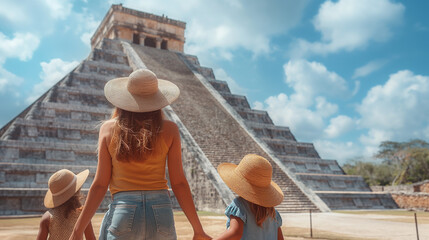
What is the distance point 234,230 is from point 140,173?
67cm

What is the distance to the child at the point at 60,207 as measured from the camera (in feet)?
9.20

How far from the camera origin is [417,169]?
103 feet

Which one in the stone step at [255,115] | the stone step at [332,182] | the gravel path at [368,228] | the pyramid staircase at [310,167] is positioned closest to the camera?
the gravel path at [368,228]

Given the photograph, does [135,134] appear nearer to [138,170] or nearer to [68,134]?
[138,170]

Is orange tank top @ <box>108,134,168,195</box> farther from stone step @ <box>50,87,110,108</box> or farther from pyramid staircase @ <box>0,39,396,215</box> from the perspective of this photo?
stone step @ <box>50,87,110,108</box>

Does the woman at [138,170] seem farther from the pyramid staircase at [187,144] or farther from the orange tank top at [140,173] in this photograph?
the pyramid staircase at [187,144]

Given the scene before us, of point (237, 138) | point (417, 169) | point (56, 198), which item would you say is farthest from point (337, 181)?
point (417, 169)

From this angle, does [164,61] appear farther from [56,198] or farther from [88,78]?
[56,198]

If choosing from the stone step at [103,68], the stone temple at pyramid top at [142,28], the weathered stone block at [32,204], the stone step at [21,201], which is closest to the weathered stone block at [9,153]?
the stone step at [21,201]

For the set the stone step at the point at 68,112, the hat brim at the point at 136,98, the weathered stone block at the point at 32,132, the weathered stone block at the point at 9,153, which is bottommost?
the hat brim at the point at 136,98

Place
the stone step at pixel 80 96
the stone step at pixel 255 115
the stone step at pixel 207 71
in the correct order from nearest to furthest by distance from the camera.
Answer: the stone step at pixel 80 96, the stone step at pixel 255 115, the stone step at pixel 207 71

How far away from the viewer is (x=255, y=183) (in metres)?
2.51

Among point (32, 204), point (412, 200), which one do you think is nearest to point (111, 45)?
point (32, 204)

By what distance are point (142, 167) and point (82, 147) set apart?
1111cm
